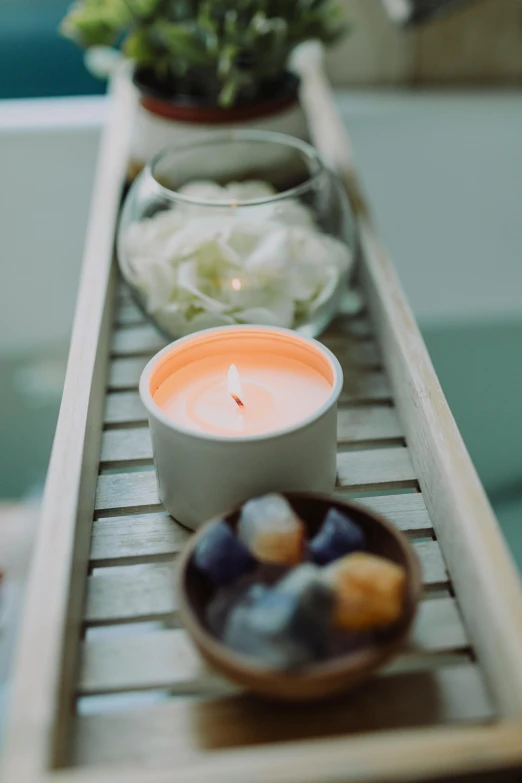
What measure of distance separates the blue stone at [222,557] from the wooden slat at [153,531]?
0.09 meters

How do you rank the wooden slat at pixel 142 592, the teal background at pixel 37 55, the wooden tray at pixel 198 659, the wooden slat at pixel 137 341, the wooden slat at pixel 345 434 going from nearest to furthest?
the wooden tray at pixel 198 659 < the wooden slat at pixel 142 592 < the wooden slat at pixel 345 434 < the wooden slat at pixel 137 341 < the teal background at pixel 37 55

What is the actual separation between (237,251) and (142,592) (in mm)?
238

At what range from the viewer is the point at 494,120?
106 centimetres

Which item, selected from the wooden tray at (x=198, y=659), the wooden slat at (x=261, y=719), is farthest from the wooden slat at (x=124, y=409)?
the wooden slat at (x=261, y=719)

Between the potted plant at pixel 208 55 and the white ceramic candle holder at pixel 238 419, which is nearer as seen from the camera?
the white ceramic candle holder at pixel 238 419

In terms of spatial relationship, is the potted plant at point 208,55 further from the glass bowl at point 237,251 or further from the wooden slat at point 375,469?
the wooden slat at point 375,469

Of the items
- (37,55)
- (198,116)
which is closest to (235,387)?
(198,116)

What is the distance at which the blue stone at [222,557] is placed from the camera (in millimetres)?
370

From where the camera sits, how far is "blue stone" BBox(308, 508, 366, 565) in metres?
0.38

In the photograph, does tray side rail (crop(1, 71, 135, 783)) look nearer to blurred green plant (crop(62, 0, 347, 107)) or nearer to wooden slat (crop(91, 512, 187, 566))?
wooden slat (crop(91, 512, 187, 566))

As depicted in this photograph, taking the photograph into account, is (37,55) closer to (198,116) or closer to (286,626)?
(198,116)

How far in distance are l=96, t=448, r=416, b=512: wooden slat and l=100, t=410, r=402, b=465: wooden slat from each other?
0.02m

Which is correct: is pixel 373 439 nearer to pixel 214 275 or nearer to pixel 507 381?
pixel 214 275

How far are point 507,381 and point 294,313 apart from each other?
1.57 ft
